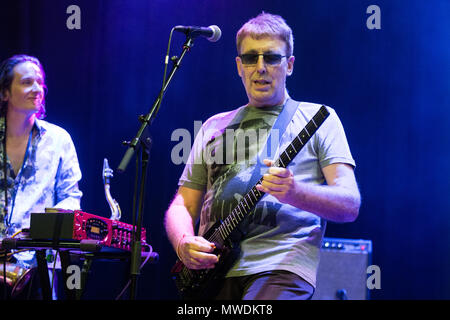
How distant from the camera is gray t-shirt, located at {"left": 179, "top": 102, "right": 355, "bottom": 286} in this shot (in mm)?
2291

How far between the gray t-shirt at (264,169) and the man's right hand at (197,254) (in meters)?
0.12

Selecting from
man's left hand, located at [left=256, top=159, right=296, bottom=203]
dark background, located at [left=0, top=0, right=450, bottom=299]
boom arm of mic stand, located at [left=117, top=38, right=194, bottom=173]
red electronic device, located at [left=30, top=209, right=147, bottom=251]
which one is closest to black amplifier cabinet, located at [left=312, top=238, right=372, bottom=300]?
dark background, located at [left=0, top=0, right=450, bottom=299]

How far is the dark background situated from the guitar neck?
212 cm

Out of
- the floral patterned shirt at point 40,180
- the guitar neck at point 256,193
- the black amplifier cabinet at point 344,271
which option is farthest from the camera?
the black amplifier cabinet at point 344,271

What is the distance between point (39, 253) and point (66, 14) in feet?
8.32

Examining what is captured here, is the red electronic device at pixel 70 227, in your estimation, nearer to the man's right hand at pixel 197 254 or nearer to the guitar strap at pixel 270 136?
the man's right hand at pixel 197 254

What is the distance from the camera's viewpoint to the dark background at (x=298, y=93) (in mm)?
4305

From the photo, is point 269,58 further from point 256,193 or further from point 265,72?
point 256,193

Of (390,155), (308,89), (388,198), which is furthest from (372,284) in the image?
(308,89)

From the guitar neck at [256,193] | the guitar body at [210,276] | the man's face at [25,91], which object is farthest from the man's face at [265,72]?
the man's face at [25,91]

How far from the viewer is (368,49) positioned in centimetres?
436

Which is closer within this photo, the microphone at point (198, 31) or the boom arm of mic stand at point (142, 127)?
the boom arm of mic stand at point (142, 127)

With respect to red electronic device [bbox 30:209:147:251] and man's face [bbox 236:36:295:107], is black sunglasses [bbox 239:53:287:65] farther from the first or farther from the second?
red electronic device [bbox 30:209:147:251]
